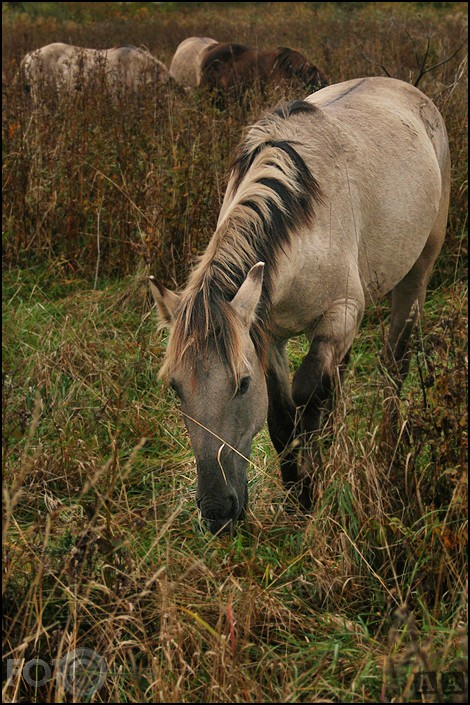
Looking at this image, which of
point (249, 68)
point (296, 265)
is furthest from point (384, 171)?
point (249, 68)

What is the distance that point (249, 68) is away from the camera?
30.4ft

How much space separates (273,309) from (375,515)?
856 millimetres

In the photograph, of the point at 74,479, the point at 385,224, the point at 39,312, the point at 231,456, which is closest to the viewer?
the point at 231,456

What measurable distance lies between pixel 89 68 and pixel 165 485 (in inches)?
184

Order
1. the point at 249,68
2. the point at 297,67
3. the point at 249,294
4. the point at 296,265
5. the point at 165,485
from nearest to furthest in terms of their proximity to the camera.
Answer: the point at 249,294 → the point at 296,265 → the point at 165,485 → the point at 297,67 → the point at 249,68

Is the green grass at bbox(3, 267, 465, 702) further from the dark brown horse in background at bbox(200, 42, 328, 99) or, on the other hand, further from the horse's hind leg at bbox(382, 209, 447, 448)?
the dark brown horse in background at bbox(200, 42, 328, 99)

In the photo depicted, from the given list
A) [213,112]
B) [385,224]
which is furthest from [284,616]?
[213,112]

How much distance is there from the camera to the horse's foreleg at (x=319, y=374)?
127 inches

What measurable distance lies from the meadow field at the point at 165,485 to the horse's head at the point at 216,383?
0.18 meters

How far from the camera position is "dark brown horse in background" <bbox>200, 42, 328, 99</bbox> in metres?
8.04

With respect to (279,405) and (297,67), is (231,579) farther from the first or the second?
(297,67)

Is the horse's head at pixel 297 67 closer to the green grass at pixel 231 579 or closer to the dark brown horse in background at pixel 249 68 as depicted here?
the dark brown horse in background at pixel 249 68

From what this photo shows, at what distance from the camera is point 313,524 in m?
2.77

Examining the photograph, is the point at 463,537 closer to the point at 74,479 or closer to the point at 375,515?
the point at 375,515
